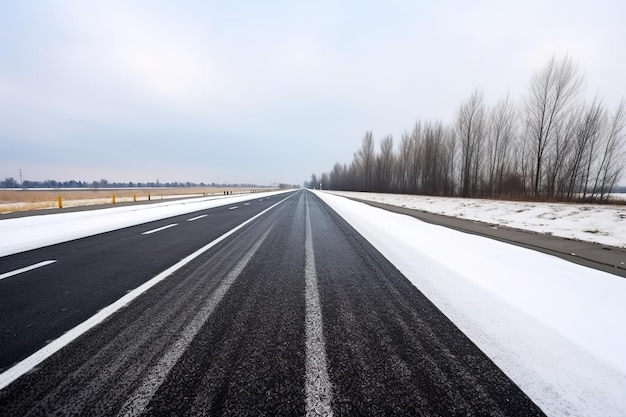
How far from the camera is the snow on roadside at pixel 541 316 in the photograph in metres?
1.96

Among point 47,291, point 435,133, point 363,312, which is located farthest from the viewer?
point 435,133

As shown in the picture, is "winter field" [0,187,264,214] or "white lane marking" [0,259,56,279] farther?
"winter field" [0,187,264,214]

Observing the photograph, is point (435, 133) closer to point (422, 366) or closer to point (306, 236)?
point (306, 236)

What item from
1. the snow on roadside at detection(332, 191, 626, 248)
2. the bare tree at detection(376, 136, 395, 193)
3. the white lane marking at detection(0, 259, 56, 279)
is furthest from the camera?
the bare tree at detection(376, 136, 395, 193)

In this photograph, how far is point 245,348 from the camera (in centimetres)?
239

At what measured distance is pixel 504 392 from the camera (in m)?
1.89

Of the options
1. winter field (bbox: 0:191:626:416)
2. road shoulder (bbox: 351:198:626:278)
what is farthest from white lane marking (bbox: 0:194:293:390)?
road shoulder (bbox: 351:198:626:278)

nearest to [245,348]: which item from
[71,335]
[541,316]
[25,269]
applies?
[71,335]

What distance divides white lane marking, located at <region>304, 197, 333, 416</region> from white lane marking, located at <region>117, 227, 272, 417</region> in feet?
3.51

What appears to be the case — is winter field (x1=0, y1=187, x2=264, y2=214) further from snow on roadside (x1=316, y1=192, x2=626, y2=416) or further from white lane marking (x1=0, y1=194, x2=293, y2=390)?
snow on roadside (x1=316, y1=192, x2=626, y2=416)

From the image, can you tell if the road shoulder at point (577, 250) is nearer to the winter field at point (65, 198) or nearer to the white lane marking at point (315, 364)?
the white lane marking at point (315, 364)

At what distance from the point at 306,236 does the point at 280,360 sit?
606cm

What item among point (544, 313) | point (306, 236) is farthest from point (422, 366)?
point (306, 236)

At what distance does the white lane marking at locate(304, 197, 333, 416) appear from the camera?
1.71m
